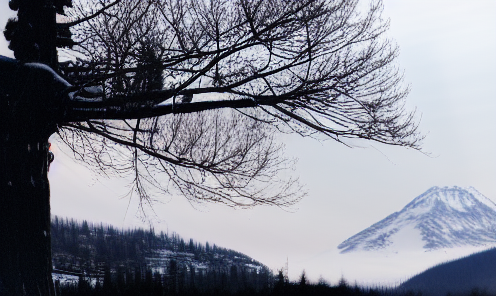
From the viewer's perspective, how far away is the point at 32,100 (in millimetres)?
7148

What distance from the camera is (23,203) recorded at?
7031 mm

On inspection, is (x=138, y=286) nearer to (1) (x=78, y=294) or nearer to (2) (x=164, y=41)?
(1) (x=78, y=294)

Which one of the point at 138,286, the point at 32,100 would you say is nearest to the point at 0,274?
the point at 32,100

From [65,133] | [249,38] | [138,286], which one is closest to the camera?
[249,38]

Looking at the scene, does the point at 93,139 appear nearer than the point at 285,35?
No

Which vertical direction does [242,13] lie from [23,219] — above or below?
above

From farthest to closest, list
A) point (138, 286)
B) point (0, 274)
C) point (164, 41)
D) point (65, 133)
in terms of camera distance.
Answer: point (138, 286), point (65, 133), point (164, 41), point (0, 274)

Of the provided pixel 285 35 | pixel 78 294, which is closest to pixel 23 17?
pixel 285 35

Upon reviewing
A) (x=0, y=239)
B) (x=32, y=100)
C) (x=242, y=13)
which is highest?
(x=242, y=13)

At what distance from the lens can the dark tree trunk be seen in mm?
6902

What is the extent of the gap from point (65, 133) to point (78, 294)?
3557 mm

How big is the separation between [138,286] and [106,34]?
5.98 metres

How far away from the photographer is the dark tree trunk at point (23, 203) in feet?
22.6

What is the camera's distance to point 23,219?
6996 millimetres
